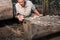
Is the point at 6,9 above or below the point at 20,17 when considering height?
above

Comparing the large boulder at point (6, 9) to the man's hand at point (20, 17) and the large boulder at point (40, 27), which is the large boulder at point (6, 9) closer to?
the man's hand at point (20, 17)

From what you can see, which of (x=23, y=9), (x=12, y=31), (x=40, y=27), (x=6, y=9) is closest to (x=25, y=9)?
(x=23, y=9)

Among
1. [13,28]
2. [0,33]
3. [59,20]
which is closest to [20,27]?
[13,28]

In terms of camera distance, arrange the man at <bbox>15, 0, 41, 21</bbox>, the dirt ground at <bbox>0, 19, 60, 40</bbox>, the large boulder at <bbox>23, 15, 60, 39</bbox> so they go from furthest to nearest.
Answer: the man at <bbox>15, 0, 41, 21</bbox>
the dirt ground at <bbox>0, 19, 60, 40</bbox>
the large boulder at <bbox>23, 15, 60, 39</bbox>

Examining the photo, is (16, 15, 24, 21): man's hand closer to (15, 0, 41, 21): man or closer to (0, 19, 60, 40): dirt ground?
(15, 0, 41, 21): man

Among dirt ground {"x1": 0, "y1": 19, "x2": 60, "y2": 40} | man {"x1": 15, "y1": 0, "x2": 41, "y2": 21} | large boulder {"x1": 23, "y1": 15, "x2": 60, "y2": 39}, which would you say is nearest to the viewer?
large boulder {"x1": 23, "y1": 15, "x2": 60, "y2": 39}

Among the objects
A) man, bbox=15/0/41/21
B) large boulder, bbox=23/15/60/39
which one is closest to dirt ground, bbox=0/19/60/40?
large boulder, bbox=23/15/60/39

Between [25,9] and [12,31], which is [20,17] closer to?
[25,9]

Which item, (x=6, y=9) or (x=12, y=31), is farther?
(x=6, y=9)

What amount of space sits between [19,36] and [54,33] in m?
1.23

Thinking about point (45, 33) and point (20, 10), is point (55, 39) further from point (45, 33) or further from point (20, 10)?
point (20, 10)

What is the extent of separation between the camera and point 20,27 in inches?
211

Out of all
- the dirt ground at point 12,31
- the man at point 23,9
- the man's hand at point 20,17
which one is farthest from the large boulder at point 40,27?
the man at point 23,9

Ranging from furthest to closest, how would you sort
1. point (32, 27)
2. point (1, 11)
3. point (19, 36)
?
point (1, 11) < point (19, 36) < point (32, 27)
